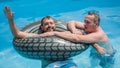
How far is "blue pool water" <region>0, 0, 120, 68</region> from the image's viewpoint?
Result: 7.04 meters

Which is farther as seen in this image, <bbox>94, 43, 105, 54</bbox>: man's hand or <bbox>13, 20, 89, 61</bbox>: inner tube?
<bbox>94, 43, 105, 54</bbox>: man's hand

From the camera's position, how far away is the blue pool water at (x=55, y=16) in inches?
277

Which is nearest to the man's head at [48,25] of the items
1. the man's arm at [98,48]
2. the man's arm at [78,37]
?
the man's arm at [78,37]

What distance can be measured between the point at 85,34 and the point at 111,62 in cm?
68

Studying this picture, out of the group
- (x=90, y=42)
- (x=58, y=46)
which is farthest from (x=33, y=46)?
(x=90, y=42)

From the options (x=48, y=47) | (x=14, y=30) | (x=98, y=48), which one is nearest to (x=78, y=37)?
(x=98, y=48)

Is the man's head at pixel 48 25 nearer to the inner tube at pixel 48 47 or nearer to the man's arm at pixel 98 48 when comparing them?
the inner tube at pixel 48 47

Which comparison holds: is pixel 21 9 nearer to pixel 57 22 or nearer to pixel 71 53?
pixel 57 22

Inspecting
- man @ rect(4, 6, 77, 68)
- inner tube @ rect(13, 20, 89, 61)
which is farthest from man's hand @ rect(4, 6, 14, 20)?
inner tube @ rect(13, 20, 89, 61)

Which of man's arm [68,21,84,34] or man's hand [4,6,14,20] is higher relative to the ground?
man's hand [4,6,14,20]

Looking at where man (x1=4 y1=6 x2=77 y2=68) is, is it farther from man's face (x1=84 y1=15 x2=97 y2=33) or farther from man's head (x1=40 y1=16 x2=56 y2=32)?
man's face (x1=84 y1=15 x2=97 y2=33)

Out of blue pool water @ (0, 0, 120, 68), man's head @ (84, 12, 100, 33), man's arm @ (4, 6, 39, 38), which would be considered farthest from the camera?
blue pool water @ (0, 0, 120, 68)

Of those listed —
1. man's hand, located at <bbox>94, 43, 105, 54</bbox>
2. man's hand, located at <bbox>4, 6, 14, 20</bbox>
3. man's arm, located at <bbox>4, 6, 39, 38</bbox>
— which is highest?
man's hand, located at <bbox>4, 6, 14, 20</bbox>

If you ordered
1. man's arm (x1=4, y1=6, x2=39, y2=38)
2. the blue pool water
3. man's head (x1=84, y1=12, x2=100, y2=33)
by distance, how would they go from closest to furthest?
1. man's arm (x1=4, y1=6, x2=39, y2=38)
2. man's head (x1=84, y1=12, x2=100, y2=33)
3. the blue pool water
